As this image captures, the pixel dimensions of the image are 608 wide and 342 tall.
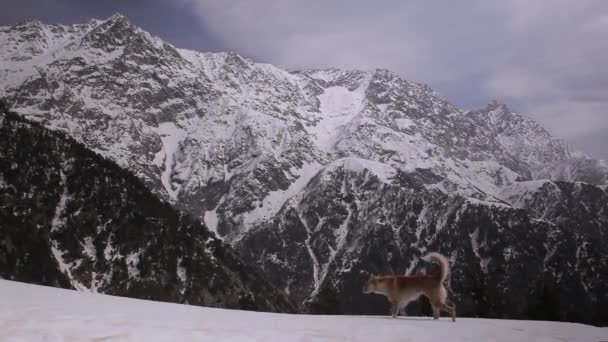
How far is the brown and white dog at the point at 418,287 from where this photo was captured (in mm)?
11188

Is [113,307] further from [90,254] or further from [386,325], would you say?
[90,254]

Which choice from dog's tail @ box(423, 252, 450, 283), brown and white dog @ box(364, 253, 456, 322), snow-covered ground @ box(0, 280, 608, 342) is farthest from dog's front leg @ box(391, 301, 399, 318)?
snow-covered ground @ box(0, 280, 608, 342)

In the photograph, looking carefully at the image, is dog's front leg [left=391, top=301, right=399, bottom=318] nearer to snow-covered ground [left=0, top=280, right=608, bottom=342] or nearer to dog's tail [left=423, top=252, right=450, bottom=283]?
dog's tail [left=423, top=252, right=450, bottom=283]

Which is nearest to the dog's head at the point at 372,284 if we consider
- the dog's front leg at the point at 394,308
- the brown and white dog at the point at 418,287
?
the brown and white dog at the point at 418,287

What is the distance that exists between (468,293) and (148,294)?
145189 mm

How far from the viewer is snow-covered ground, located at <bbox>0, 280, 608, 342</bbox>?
7227 millimetres

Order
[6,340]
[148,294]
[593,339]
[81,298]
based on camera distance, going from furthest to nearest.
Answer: [148,294], [81,298], [593,339], [6,340]

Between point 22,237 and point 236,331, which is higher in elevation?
point 22,237

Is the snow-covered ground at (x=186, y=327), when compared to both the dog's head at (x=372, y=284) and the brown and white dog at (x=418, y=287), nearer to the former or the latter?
the brown and white dog at (x=418, y=287)

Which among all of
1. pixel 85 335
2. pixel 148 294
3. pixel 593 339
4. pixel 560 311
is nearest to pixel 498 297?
pixel 560 311

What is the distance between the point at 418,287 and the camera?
11.4 m

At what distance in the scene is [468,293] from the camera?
65.0 m

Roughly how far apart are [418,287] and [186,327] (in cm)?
560

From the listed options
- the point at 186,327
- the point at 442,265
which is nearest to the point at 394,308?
the point at 442,265
